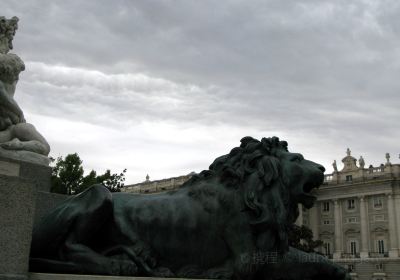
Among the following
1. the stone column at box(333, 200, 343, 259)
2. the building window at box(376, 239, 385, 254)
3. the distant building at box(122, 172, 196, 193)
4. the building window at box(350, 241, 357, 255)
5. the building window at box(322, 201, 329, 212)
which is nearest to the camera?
the building window at box(376, 239, 385, 254)

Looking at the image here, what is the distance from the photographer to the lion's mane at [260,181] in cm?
464

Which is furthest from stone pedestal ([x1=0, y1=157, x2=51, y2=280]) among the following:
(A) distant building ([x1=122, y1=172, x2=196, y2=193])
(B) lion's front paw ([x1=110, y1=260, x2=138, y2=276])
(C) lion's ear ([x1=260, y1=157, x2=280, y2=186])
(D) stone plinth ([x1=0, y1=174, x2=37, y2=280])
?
(A) distant building ([x1=122, y1=172, x2=196, y2=193])

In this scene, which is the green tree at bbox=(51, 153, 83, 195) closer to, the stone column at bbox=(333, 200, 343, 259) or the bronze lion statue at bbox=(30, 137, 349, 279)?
the bronze lion statue at bbox=(30, 137, 349, 279)

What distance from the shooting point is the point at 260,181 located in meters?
4.80

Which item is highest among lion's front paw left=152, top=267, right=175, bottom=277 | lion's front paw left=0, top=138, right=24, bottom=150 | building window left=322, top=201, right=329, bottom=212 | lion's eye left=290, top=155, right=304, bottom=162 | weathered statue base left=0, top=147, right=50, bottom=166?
building window left=322, top=201, right=329, bottom=212

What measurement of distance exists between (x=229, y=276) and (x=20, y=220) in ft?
5.86

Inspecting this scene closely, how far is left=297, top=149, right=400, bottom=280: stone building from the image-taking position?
6831 centimetres

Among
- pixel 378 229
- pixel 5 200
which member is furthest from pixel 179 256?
pixel 378 229

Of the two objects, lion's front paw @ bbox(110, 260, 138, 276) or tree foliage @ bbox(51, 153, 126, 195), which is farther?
tree foliage @ bbox(51, 153, 126, 195)

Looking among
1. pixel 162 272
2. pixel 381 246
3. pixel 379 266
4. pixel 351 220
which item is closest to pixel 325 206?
pixel 351 220

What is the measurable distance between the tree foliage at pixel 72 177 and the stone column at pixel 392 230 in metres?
49.9

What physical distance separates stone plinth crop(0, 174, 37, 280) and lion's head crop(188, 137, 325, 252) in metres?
1.71

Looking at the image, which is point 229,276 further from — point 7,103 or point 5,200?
point 7,103

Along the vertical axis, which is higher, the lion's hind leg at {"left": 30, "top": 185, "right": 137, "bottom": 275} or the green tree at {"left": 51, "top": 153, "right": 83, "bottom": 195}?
the green tree at {"left": 51, "top": 153, "right": 83, "bottom": 195}
